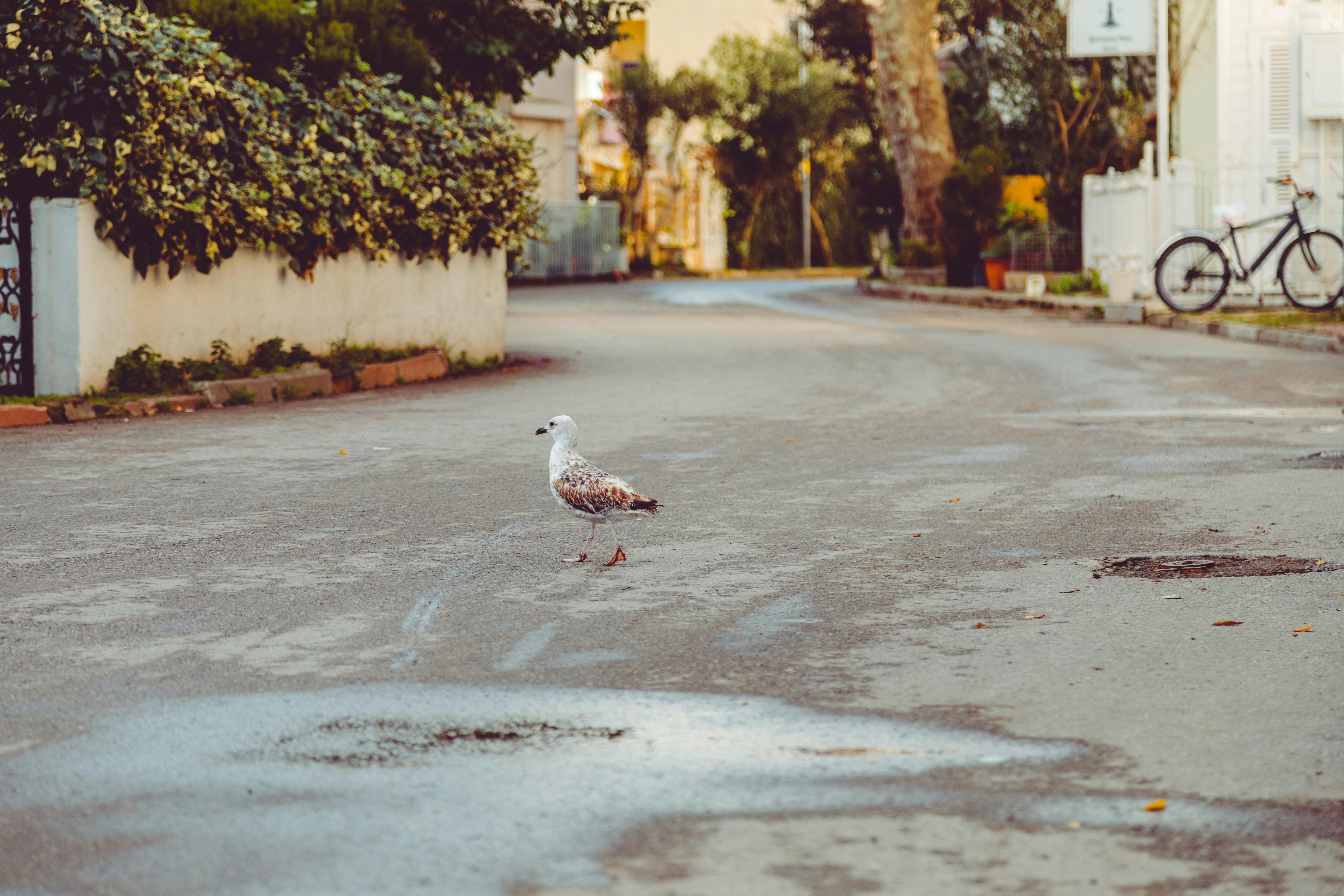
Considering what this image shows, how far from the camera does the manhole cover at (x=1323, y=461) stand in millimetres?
9148

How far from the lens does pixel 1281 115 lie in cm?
2405

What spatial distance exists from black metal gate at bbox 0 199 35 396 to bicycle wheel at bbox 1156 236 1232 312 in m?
14.5

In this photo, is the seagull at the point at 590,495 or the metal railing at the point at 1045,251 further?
the metal railing at the point at 1045,251

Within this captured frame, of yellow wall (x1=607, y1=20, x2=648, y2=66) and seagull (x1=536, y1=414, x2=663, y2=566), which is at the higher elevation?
yellow wall (x1=607, y1=20, x2=648, y2=66)

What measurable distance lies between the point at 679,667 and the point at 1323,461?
18.9 ft

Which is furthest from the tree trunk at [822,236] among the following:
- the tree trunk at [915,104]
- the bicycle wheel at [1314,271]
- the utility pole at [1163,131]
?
the bicycle wheel at [1314,271]

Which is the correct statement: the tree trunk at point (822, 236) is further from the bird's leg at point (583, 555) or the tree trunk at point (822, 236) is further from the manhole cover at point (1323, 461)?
the bird's leg at point (583, 555)

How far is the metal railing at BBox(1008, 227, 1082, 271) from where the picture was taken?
3047cm

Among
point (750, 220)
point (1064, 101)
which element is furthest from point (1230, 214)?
point (750, 220)

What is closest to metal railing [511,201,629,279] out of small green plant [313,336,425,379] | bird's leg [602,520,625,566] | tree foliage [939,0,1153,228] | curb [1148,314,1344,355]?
tree foliage [939,0,1153,228]

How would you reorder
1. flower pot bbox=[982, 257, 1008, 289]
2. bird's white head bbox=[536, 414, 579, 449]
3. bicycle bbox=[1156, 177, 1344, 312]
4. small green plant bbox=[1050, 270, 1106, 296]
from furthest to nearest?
flower pot bbox=[982, 257, 1008, 289] < small green plant bbox=[1050, 270, 1106, 296] < bicycle bbox=[1156, 177, 1344, 312] < bird's white head bbox=[536, 414, 579, 449]

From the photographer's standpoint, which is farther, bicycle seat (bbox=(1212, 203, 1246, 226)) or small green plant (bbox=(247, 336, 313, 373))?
bicycle seat (bbox=(1212, 203, 1246, 226))

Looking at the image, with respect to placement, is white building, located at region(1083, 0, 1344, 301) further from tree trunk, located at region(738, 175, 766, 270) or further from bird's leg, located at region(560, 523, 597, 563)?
tree trunk, located at region(738, 175, 766, 270)

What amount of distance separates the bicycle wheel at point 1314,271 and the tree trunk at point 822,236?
27.5 m
